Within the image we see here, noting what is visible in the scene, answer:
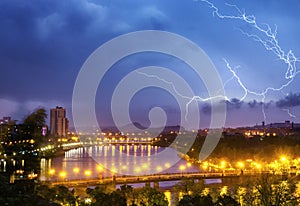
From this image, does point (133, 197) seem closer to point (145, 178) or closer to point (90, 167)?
point (145, 178)

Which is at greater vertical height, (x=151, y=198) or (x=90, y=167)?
(x=151, y=198)

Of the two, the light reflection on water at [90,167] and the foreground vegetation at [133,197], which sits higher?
the foreground vegetation at [133,197]

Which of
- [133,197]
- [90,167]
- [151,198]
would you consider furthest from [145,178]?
[90,167]

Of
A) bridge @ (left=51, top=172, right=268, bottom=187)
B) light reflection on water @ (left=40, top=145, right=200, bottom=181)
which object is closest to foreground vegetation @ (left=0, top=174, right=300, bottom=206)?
bridge @ (left=51, top=172, right=268, bottom=187)

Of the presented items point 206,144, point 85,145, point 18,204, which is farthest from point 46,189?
point 85,145

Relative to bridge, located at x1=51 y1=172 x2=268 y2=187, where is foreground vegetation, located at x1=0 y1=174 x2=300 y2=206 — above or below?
above

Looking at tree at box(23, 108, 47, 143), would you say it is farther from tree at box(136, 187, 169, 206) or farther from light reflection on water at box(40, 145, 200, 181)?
tree at box(136, 187, 169, 206)

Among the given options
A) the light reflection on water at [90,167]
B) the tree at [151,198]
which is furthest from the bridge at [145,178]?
the tree at [151,198]

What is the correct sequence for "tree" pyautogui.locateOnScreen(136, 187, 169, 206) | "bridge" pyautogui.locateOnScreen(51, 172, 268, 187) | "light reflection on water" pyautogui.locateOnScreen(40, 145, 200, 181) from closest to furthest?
"tree" pyautogui.locateOnScreen(136, 187, 169, 206) < "bridge" pyautogui.locateOnScreen(51, 172, 268, 187) < "light reflection on water" pyautogui.locateOnScreen(40, 145, 200, 181)

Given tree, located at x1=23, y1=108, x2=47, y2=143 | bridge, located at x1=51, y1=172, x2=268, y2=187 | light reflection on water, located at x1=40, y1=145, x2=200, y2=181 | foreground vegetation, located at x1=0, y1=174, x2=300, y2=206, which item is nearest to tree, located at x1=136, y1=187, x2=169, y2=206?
foreground vegetation, located at x1=0, y1=174, x2=300, y2=206

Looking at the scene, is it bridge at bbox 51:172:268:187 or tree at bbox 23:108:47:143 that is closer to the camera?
bridge at bbox 51:172:268:187

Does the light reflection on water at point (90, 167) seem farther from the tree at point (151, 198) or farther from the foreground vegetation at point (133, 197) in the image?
the tree at point (151, 198)

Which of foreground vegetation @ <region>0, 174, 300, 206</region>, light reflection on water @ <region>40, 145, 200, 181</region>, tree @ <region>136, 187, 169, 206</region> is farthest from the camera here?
light reflection on water @ <region>40, 145, 200, 181</region>
